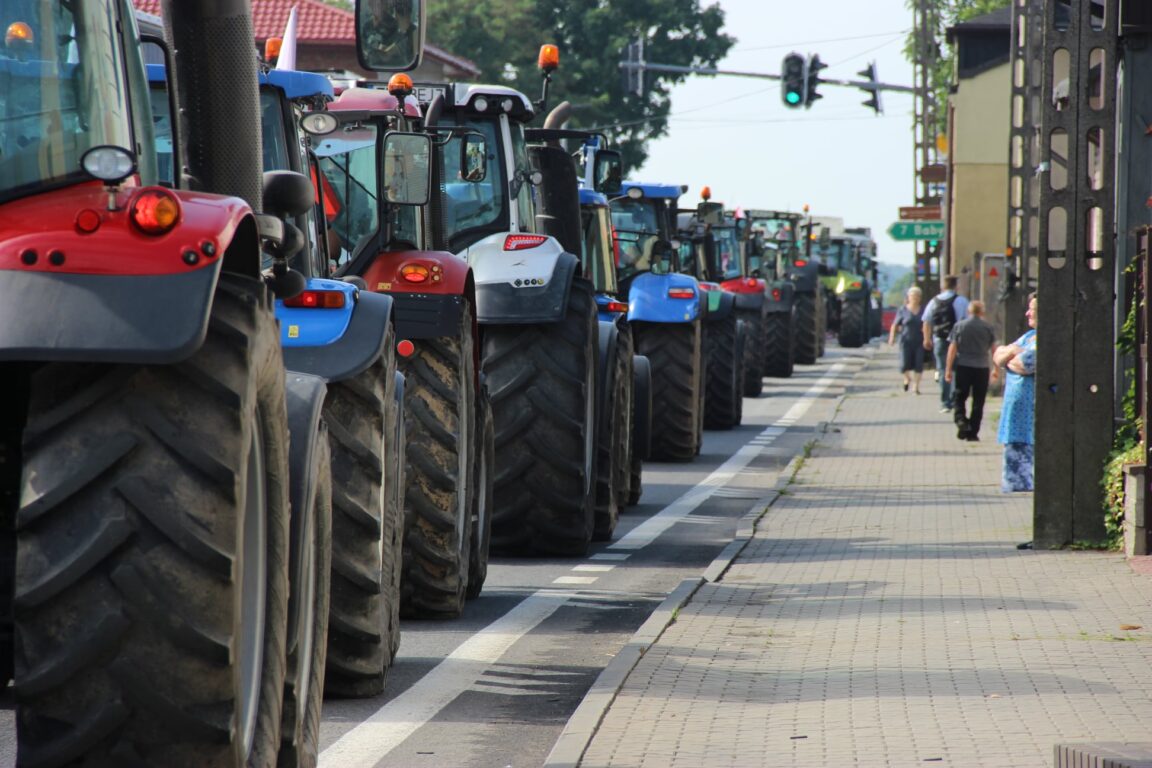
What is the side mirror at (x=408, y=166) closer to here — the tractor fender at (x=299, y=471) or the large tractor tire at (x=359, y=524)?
the large tractor tire at (x=359, y=524)

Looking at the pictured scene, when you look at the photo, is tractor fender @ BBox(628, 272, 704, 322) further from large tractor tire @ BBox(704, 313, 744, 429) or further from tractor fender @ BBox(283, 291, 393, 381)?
tractor fender @ BBox(283, 291, 393, 381)

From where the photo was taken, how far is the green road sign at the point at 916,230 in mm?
43312

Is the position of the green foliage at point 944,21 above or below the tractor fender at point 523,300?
above

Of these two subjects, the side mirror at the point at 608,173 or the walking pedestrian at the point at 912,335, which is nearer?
the side mirror at the point at 608,173

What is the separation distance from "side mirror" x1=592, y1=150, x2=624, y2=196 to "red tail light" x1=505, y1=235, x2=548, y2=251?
4404 millimetres

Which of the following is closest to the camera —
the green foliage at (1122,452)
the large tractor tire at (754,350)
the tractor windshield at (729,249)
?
the green foliage at (1122,452)

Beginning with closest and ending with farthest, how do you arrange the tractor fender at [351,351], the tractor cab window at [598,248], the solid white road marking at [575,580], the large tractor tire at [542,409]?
1. the tractor fender at [351,351]
2. the solid white road marking at [575,580]
3. the large tractor tire at [542,409]
4. the tractor cab window at [598,248]

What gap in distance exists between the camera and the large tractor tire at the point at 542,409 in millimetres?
12078

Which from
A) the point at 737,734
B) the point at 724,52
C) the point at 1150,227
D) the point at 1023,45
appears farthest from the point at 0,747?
the point at 724,52

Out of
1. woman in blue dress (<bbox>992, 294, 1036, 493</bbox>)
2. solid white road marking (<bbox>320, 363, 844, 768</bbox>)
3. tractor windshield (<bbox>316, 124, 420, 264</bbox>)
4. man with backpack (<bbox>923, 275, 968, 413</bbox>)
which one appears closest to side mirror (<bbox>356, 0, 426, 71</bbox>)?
solid white road marking (<bbox>320, 363, 844, 768</bbox>)

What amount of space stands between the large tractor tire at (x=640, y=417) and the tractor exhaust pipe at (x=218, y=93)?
33.1 ft

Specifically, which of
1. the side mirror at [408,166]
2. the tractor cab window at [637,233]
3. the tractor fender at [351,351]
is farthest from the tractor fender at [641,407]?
the tractor fender at [351,351]

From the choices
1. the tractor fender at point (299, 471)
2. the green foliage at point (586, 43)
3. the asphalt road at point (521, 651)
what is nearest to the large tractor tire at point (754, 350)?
the asphalt road at point (521, 651)

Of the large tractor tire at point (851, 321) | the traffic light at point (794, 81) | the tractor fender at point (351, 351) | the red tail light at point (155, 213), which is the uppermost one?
the traffic light at point (794, 81)
